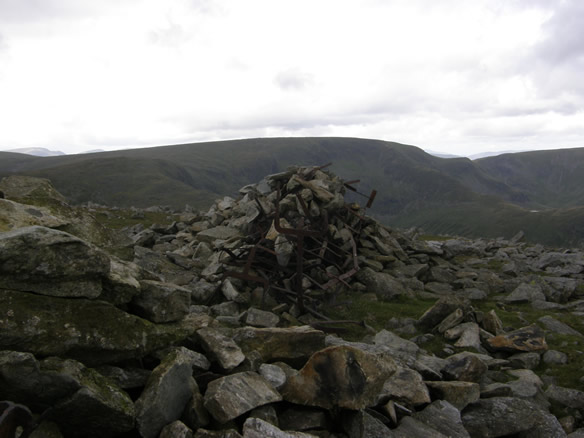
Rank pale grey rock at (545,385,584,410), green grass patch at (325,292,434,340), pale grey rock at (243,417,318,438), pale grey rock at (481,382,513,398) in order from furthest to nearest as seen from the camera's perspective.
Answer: green grass patch at (325,292,434,340) → pale grey rock at (545,385,584,410) → pale grey rock at (481,382,513,398) → pale grey rock at (243,417,318,438)

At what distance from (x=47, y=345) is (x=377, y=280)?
13.9 m

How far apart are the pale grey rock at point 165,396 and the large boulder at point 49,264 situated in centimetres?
160

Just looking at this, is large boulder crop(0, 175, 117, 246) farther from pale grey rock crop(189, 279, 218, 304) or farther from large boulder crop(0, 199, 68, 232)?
pale grey rock crop(189, 279, 218, 304)

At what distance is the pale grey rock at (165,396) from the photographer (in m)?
5.04

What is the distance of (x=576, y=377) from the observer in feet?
32.4

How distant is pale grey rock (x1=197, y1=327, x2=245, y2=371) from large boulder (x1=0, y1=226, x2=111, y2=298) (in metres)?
2.07

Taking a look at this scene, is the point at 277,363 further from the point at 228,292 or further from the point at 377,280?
the point at 377,280

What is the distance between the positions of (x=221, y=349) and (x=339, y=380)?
6.98 ft

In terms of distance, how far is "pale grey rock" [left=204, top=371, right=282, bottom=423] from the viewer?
209 inches

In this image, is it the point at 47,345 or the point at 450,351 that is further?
the point at 450,351

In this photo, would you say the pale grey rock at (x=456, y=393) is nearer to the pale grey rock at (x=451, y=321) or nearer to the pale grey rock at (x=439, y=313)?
the pale grey rock at (x=451, y=321)

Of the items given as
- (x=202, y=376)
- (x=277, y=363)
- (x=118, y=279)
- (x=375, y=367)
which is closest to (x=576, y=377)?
(x=375, y=367)

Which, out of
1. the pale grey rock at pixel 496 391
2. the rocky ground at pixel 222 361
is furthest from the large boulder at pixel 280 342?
the pale grey rock at pixel 496 391

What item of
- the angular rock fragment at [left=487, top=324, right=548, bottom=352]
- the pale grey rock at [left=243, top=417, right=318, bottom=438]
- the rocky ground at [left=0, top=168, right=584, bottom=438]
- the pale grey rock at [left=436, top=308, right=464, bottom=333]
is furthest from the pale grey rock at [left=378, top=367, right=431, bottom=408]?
the pale grey rock at [left=436, top=308, right=464, bottom=333]
